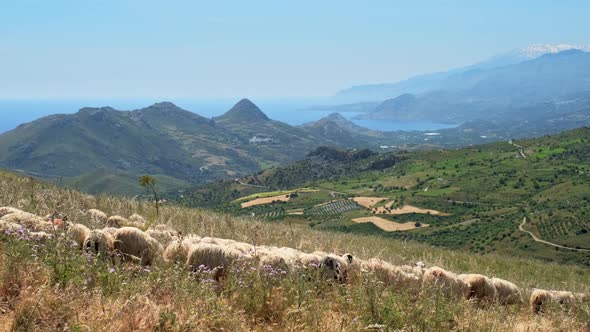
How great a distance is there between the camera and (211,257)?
9023mm

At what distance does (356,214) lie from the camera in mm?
149625

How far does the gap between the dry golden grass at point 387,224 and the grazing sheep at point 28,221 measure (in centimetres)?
11982

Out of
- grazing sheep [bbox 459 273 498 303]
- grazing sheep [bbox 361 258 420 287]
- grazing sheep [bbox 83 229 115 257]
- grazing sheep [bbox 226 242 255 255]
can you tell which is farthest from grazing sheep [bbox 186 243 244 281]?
grazing sheep [bbox 459 273 498 303]

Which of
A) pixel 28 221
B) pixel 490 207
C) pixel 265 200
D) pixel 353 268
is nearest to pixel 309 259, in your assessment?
A: pixel 353 268

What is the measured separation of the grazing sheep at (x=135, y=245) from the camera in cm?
927

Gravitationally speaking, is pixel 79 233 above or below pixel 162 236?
above

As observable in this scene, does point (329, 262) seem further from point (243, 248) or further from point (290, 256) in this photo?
point (243, 248)

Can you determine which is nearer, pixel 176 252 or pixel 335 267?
pixel 176 252

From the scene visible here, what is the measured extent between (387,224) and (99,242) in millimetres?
129212

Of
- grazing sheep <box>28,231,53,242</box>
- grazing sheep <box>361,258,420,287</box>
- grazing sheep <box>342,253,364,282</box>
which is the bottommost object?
grazing sheep <box>361,258,420,287</box>

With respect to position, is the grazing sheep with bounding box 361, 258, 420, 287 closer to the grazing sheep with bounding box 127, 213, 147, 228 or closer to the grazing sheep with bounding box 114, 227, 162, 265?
the grazing sheep with bounding box 114, 227, 162, 265

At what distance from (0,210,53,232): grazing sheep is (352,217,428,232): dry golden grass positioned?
393 ft

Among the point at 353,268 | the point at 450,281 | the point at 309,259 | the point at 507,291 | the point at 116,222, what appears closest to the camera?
the point at 309,259

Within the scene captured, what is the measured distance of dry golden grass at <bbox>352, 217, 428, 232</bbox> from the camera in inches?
5010
